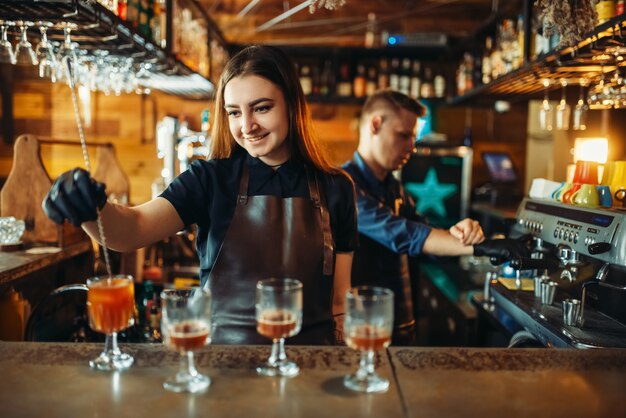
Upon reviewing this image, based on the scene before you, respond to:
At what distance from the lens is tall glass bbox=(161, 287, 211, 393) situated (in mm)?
1086

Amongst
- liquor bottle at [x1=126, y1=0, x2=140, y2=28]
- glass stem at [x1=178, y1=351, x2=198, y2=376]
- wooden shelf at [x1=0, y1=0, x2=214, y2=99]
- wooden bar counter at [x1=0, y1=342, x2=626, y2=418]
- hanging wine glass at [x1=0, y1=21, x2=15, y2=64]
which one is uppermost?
liquor bottle at [x1=126, y1=0, x2=140, y2=28]

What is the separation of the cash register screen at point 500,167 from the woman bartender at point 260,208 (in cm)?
378

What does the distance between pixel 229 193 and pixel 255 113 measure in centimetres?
24

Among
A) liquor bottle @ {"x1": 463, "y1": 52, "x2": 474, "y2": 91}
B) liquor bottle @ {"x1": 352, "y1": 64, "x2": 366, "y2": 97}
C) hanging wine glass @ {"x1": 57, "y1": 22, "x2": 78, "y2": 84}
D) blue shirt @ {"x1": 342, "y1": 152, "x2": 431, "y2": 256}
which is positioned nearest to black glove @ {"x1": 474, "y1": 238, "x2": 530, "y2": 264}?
blue shirt @ {"x1": 342, "y1": 152, "x2": 431, "y2": 256}

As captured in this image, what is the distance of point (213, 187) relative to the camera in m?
1.70

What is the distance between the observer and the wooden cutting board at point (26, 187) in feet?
8.34

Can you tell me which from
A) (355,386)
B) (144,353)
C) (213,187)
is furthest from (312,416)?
(213,187)

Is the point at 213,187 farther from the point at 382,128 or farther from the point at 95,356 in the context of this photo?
the point at 382,128

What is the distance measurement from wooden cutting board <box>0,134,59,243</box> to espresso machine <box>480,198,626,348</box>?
198cm

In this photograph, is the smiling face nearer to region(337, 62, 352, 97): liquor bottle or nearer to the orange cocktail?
the orange cocktail

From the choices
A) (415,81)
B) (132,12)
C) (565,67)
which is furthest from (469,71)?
(132,12)

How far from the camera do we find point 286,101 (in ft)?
5.72

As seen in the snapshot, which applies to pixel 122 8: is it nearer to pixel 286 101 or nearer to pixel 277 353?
pixel 286 101

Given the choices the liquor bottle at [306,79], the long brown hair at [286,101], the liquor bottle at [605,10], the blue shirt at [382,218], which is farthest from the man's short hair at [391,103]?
the liquor bottle at [306,79]
